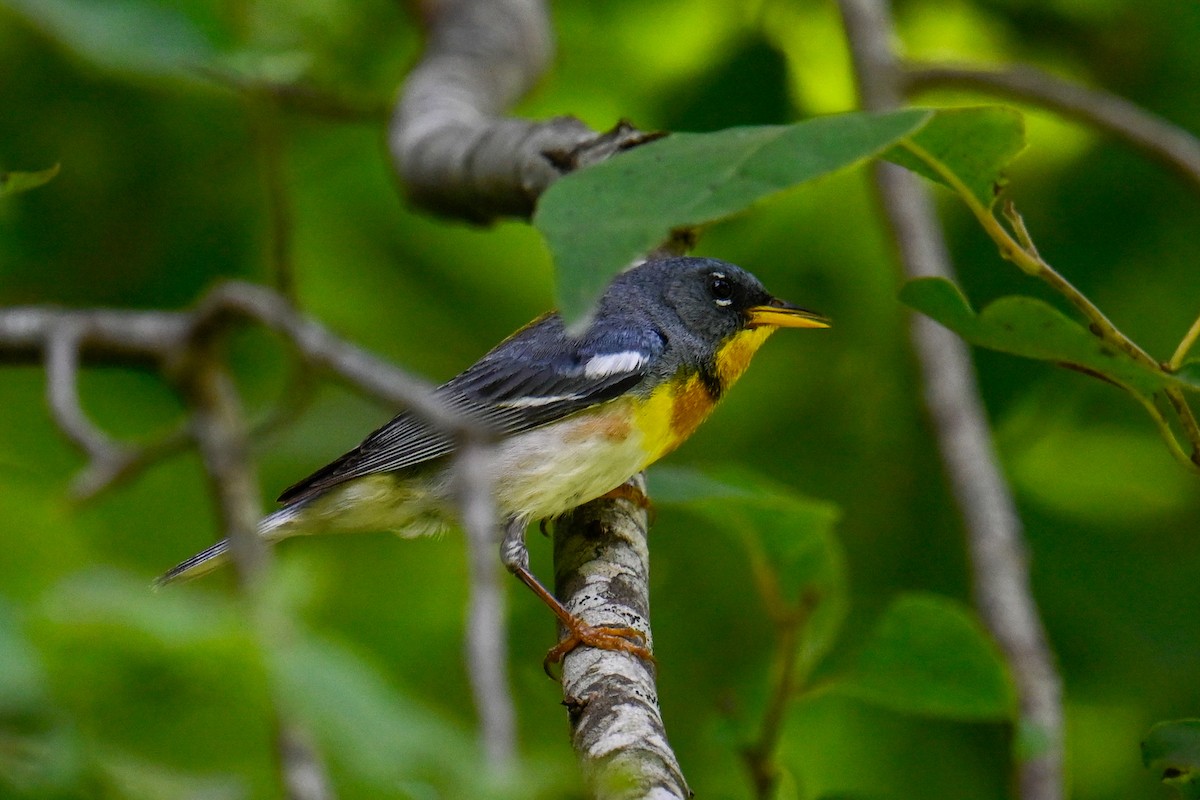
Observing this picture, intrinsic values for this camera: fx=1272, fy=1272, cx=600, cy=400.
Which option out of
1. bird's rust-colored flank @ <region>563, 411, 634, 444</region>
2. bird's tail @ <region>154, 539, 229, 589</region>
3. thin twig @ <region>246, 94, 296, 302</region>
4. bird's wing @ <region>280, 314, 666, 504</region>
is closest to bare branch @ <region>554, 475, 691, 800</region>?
bird's rust-colored flank @ <region>563, 411, 634, 444</region>

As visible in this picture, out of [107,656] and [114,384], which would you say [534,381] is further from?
[107,656]

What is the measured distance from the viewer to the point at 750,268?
5.05 m

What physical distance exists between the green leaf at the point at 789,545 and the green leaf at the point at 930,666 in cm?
17

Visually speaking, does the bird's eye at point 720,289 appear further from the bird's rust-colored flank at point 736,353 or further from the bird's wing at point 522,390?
the bird's wing at point 522,390

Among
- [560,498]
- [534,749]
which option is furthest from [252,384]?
[534,749]

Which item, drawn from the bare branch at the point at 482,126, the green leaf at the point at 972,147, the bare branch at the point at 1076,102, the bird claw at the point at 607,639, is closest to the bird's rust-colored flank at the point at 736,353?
the bare branch at the point at 482,126

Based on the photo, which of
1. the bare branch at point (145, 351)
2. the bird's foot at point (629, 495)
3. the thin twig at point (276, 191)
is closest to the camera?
the bare branch at point (145, 351)

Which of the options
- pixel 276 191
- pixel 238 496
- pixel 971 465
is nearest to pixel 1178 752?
pixel 238 496

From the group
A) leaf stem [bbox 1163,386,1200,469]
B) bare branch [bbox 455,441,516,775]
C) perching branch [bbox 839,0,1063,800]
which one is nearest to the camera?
bare branch [bbox 455,441,516,775]

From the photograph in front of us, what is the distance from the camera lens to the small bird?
3.59m

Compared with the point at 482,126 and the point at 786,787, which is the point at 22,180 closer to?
the point at 786,787

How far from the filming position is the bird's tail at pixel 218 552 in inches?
139

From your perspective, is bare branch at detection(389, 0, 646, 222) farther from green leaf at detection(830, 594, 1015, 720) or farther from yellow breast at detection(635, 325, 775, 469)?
green leaf at detection(830, 594, 1015, 720)

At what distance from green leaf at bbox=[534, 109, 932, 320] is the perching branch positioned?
150 cm
